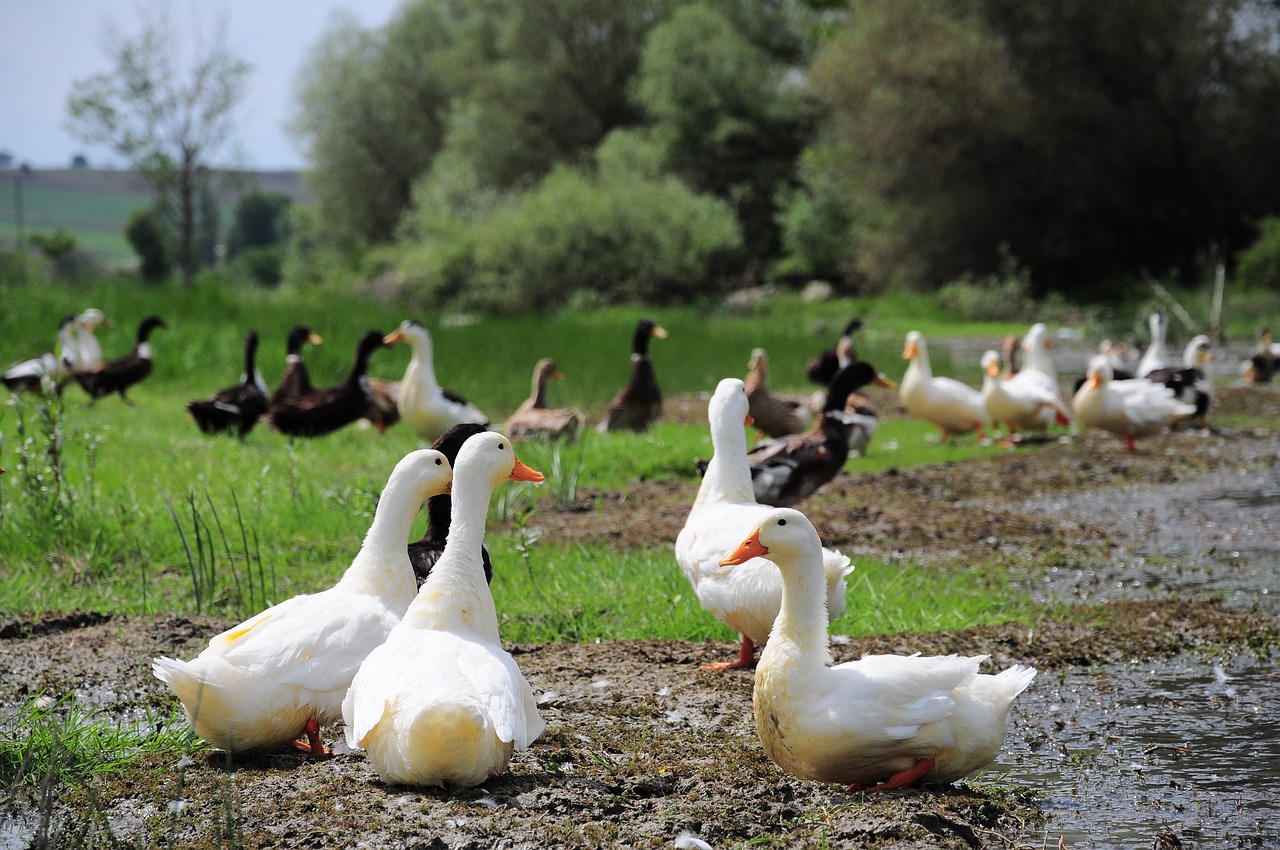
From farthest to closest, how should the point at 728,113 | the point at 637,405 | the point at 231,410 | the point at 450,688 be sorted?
the point at 728,113
the point at 637,405
the point at 231,410
the point at 450,688

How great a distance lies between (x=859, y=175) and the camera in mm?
32625

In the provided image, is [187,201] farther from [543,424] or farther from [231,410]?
[543,424]

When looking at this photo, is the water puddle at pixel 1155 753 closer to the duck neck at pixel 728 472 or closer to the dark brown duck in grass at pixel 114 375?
the duck neck at pixel 728 472

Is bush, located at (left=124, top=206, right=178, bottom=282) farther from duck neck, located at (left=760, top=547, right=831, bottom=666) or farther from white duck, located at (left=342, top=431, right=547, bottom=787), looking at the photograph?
duck neck, located at (left=760, top=547, right=831, bottom=666)

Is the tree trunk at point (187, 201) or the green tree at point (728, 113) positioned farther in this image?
the tree trunk at point (187, 201)

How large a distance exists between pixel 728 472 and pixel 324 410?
253 inches

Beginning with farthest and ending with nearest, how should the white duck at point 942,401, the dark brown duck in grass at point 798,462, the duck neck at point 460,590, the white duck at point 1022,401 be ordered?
the white duck at point 942,401 → the white duck at point 1022,401 → the dark brown duck in grass at point 798,462 → the duck neck at point 460,590

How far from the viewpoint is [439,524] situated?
201 inches

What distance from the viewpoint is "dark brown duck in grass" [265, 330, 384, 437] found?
10820 millimetres

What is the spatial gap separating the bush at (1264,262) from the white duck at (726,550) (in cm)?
2499

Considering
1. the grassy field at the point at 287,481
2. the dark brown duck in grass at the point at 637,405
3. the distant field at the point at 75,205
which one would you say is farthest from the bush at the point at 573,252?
the distant field at the point at 75,205

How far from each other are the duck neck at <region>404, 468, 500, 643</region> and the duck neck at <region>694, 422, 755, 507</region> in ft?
5.77

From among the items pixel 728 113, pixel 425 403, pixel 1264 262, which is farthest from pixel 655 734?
pixel 728 113

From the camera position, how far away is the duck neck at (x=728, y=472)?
17.9 ft
